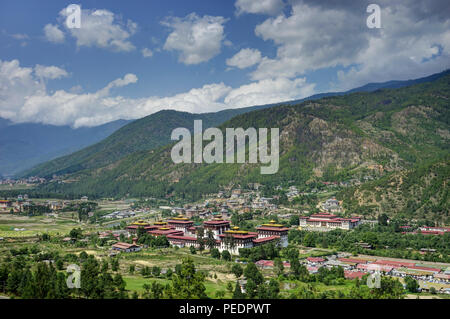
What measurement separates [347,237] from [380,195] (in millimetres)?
28371

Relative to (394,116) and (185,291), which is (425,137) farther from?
(185,291)

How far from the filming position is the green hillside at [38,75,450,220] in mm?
142625

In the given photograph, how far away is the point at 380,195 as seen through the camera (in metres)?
96.4

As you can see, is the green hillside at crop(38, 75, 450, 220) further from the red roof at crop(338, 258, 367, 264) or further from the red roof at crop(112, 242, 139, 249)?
the red roof at crop(112, 242, 139, 249)

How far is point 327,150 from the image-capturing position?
156 meters

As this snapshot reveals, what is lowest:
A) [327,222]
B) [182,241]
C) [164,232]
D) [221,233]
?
[182,241]

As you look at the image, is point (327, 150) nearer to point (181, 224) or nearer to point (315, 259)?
point (181, 224)

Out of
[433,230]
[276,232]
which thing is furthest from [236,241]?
[433,230]

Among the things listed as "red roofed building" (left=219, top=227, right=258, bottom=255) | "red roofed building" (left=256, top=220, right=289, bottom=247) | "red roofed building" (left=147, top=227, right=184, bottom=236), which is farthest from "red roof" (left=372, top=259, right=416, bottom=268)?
"red roofed building" (left=147, top=227, right=184, bottom=236)

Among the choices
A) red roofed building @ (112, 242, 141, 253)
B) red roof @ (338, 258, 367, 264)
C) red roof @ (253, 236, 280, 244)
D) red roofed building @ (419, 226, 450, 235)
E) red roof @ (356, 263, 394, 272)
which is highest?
red roofed building @ (419, 226, 450, 235)

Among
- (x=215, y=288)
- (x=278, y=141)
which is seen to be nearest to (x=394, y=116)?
(x=278, y=141)

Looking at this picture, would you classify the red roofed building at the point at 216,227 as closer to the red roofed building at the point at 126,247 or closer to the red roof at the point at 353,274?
the red roofed building at the point at 126,247

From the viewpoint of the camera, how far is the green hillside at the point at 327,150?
142625 millimetres
